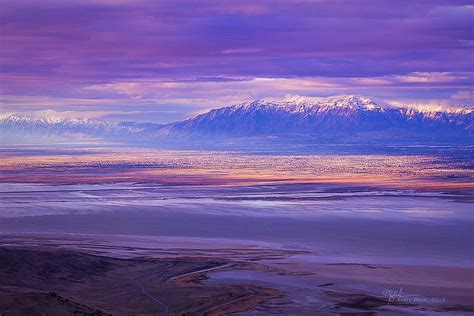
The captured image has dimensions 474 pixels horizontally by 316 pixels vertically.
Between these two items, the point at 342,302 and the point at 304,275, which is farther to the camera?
the point at 304,275

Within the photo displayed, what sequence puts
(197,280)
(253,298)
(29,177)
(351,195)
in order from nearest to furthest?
1. (253,298)
2. (197,280)
3. (351,195)
4. (29,177)

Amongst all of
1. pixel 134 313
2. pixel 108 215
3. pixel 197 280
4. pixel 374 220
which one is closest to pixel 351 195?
pixel 374 220

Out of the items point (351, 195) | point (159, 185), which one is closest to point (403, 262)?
point (351, 195)

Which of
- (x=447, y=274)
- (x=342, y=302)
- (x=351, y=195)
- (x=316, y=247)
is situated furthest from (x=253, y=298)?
(x=351, y=195)

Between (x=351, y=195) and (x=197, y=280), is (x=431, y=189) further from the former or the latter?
(x=197, y=280)

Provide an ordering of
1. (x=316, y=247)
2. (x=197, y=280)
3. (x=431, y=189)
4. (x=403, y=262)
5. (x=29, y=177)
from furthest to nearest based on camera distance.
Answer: (x=29, y=177)
(x=431, y=189)
(x=316, y=247)
(x=403, y=262)
(x=197, y=280)

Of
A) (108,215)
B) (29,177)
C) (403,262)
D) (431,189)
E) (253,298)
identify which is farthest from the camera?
(29,177)

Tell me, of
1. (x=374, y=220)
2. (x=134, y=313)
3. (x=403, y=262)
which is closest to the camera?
(x=134, y=313)

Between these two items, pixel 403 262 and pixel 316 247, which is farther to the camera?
pixel 316 247
